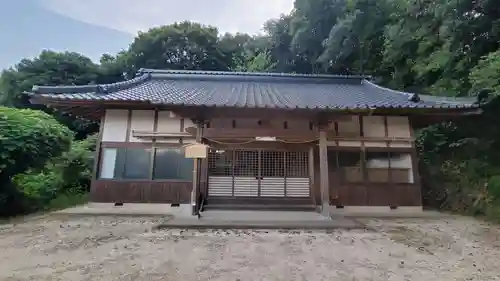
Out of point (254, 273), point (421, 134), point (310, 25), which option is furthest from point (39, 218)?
point (310, 25)

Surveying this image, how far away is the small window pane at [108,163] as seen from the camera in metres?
8.44

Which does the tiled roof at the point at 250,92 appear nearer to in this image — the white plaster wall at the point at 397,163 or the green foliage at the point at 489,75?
the green foliage at the point at 489,75

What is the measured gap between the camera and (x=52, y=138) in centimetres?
777

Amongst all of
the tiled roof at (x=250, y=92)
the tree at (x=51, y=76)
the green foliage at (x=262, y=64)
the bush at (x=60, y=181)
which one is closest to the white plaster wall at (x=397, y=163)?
the tiled roof at (x=250, y=92)

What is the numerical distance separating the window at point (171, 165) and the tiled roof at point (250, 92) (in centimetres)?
159

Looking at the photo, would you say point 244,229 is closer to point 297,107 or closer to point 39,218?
point 297,107

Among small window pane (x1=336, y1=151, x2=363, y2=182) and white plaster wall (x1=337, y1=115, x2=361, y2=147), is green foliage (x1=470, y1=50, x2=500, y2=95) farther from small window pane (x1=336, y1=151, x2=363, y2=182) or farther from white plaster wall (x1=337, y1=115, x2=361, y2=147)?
small window pane (x1=336, y1=151, x2=363, y2=182)

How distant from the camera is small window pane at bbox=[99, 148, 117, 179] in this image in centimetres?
844

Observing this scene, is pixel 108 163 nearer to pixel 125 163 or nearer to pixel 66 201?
pixel 125 163

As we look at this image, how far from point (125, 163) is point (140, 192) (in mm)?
962

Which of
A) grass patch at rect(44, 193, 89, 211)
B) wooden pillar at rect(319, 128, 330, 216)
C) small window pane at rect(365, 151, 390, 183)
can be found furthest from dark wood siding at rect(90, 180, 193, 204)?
small window pane at rect(365, 151, 390, 183)

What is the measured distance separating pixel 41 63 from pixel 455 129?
22766 mm

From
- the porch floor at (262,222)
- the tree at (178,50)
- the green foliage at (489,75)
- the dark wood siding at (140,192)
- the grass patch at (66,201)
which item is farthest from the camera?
the tree at (178,50)

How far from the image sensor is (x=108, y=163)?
8.51m
